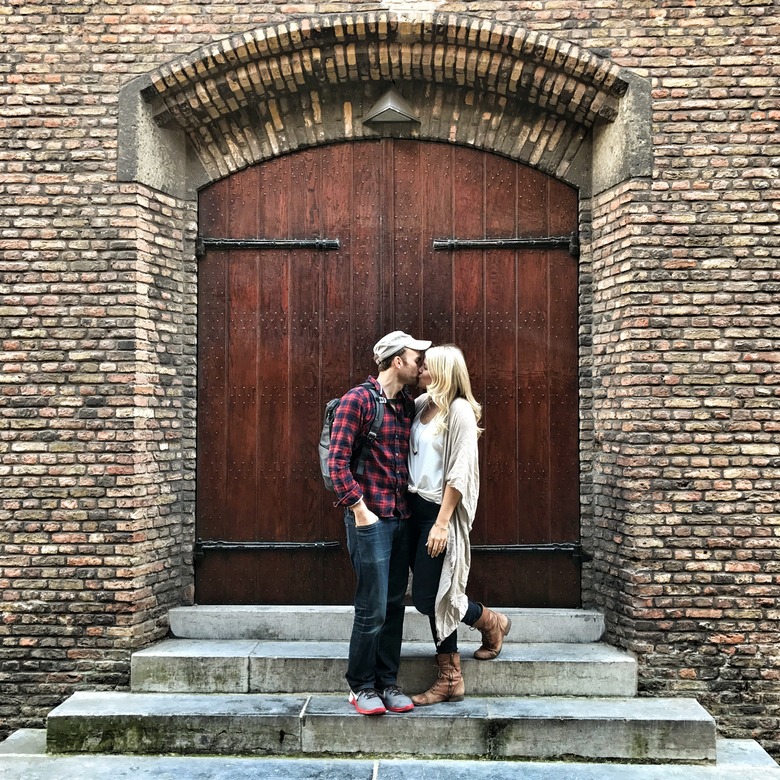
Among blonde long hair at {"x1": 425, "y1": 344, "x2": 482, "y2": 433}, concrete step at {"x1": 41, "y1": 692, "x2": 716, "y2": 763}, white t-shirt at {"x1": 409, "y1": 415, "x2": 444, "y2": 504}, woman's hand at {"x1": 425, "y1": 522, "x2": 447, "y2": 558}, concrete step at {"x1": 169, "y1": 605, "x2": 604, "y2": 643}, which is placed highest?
blonde long hair at {"x1": 425, "y1": 344, "x2": 482, "y2": 433}

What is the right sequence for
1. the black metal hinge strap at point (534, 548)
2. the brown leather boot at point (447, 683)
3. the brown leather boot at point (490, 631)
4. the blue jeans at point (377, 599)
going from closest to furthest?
the blue jeans at point (377, 599), the brown leather boot at point (447, 683), the brown leather boot at point (490, 631), the black metal hinge strap at point (534, 548)

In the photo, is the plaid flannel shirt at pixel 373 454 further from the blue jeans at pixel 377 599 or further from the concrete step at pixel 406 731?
the concrete step at pixel 406 731

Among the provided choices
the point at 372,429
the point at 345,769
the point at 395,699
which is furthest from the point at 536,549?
the point at 345,769

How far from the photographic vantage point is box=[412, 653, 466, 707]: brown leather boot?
15.8 ft

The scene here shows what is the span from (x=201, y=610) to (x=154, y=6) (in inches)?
164

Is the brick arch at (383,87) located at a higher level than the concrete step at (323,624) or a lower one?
higher

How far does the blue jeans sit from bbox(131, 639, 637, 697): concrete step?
338 mm

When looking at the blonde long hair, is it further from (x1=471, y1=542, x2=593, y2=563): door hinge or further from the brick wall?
(x1=471, y1=542, x2=593, y2=563): door hinge

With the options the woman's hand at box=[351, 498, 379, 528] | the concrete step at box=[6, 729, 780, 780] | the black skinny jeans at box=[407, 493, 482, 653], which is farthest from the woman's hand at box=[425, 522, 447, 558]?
the concrete step at box=[6, 729, 780, 780]

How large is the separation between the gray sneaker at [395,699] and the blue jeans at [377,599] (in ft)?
0.17

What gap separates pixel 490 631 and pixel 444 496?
108 centimetres

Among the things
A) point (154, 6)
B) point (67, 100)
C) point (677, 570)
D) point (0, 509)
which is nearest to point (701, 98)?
point (677, 570)

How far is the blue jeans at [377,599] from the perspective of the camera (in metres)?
4.52

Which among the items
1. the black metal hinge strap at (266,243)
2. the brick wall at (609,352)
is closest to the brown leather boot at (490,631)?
the brick wall at (609,352)
